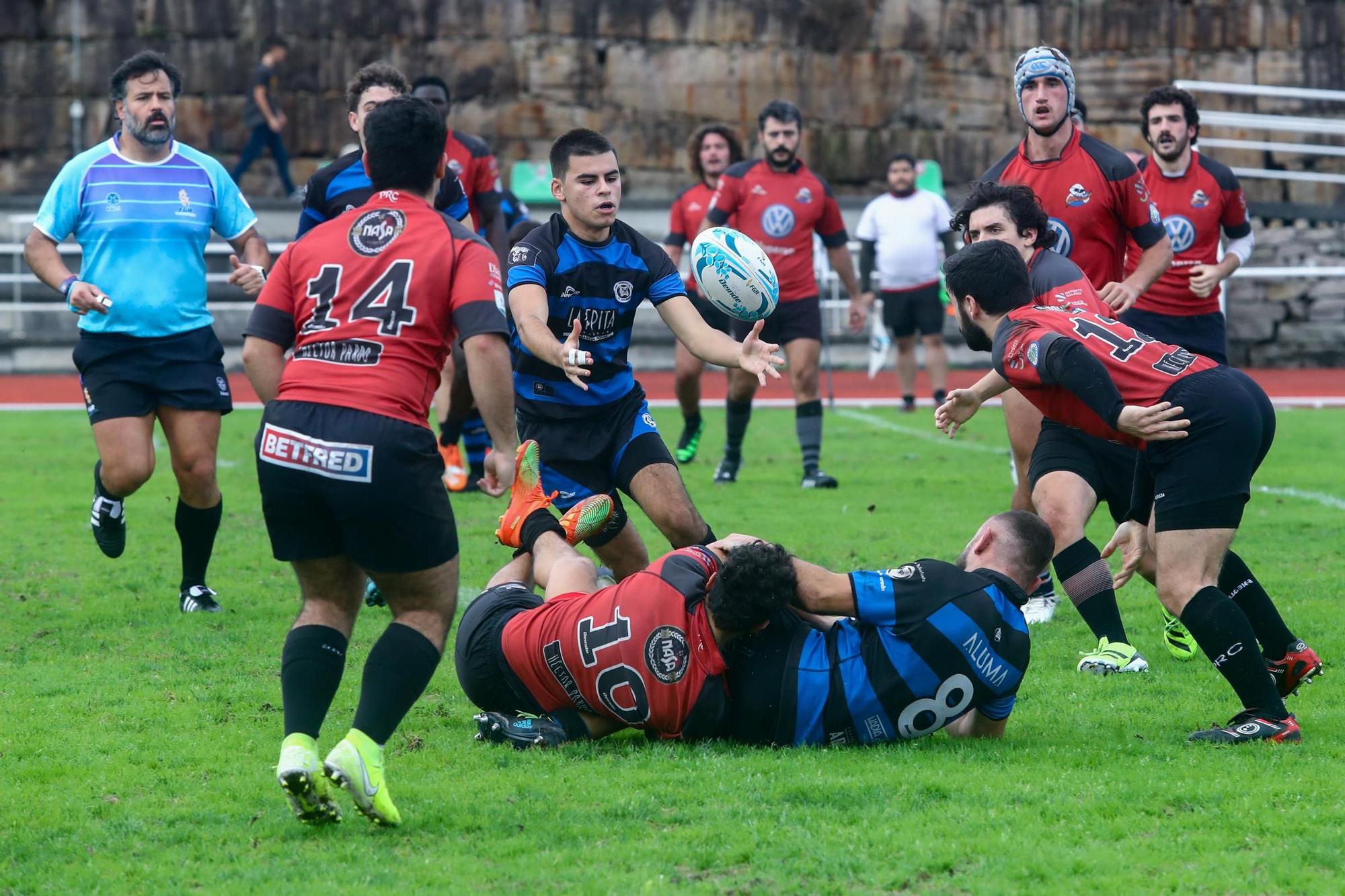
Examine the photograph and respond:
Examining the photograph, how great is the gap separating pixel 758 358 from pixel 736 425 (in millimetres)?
6469

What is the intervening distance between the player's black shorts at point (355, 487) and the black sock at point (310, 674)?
241mm

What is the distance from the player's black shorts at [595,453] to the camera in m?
6.38

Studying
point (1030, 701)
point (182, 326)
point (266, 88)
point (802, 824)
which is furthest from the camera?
point (266, 88)

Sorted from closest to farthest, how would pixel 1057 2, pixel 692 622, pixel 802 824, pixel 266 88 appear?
pixel 802 824
pixel 692 622
pixel 266 88
pixel 1057 2

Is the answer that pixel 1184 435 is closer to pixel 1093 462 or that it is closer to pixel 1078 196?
pixel 1093 462

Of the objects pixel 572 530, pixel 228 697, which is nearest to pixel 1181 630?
pixel 572 530

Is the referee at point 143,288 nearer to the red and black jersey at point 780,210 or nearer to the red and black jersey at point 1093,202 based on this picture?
the red and black jersey at point 1093,202

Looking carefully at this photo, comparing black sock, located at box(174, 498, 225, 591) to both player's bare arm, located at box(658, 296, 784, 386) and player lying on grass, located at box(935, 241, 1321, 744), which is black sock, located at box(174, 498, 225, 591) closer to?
player's bare arm, located at box(658, 296, 784, 386)

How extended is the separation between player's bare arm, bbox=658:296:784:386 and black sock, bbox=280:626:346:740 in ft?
5.63

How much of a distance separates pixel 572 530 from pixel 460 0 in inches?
798

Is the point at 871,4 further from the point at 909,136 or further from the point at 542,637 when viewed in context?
the point at 542,637

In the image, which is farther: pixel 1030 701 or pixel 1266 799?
pixel 1030 701

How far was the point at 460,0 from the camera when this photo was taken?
24641mm

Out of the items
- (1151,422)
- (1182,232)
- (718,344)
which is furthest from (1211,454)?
(1182,232)
